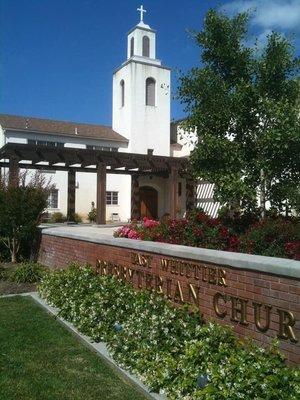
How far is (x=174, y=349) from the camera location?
15.7 ft

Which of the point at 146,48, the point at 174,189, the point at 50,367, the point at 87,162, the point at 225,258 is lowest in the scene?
the point at 50,367

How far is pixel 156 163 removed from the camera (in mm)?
24859

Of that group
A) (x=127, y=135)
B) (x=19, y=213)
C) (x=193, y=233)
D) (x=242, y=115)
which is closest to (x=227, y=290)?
(x=193, y=233)

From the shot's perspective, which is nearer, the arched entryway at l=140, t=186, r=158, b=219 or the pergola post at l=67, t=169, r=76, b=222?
the pergola post at l=67, t=169, r=76, b=222

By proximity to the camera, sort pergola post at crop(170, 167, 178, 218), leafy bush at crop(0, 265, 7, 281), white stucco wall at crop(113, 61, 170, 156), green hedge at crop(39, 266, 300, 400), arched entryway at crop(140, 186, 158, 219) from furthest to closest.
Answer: white stucco wall at crop(113, 61, 170, 156)
arched entryway at crop(140, 186, 158, 219)
pergola post at crop(170, 167, 178, 218)
leafy bush at crop(0, 265, 7, 281)
green hedge at crop(39, 266, 300, 400)

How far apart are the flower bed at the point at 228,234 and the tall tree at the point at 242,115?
1.97ft

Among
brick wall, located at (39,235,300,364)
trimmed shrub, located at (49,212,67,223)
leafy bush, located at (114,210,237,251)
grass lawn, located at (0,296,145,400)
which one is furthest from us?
trimmed shrub, located at (49,212,67,223)

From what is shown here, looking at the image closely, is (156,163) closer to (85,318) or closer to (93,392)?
(85,318)

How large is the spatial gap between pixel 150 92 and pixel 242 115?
27.6 m

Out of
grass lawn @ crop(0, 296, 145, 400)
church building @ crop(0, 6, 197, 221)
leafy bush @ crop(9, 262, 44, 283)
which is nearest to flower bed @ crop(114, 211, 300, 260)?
leafy bush @ crop(9, 262, 44, 283)

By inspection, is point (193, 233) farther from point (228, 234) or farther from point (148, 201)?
point (148, 201)

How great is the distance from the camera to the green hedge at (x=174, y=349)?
3758 mm

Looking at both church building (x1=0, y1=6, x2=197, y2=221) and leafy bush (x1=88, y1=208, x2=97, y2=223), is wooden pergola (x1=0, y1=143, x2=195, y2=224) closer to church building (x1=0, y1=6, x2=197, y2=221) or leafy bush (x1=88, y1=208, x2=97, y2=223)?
church building (x1=0, y1=6, x2=197, y2=221)

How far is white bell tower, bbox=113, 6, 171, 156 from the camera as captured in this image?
34438 millimetres
